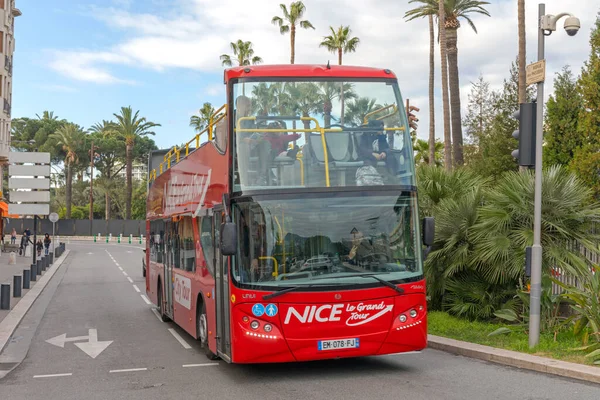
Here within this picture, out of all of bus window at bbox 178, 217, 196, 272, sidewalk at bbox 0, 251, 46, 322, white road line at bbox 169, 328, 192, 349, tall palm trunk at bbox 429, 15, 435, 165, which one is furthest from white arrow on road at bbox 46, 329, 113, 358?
tall palm trunk at bbox 429, 15, 435, 165

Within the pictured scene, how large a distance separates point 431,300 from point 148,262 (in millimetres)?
8190

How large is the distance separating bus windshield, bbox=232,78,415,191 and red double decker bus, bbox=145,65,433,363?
1 centimetres

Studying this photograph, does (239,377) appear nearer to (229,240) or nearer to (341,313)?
(341,313)

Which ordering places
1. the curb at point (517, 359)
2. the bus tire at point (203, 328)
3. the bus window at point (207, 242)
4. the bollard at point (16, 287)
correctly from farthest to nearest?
the bollard at point (16, 287) < the bus tire at point (203, 328) < the bus window at point (207, 242) < the curb at point (517, 359)

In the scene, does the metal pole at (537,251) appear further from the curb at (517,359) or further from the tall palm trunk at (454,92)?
the tall palm trunk at (454,92)

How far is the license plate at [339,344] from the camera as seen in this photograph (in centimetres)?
941

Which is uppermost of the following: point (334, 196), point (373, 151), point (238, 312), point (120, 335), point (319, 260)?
point (373, 151)

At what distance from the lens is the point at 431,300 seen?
16312mm

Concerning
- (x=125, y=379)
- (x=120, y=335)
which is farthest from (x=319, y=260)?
(x=120, y=335)

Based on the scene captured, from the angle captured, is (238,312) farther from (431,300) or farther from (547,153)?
(547,153)

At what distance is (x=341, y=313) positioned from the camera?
9.41 metres

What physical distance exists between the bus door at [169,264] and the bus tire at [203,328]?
310 centimetres

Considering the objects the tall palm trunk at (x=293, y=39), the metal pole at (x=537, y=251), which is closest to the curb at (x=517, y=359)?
the metal pole at (x=537, y=251)

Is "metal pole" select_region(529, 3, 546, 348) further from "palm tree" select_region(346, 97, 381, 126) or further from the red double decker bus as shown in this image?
"palm tree" select_region(346, 97, 381, 126)
